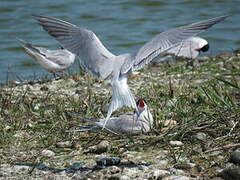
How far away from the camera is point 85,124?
5.54m

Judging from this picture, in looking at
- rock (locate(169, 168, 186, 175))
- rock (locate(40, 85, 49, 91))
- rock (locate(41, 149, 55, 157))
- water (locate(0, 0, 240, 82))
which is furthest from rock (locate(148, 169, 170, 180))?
water (locate(0, 0, 240, 82))

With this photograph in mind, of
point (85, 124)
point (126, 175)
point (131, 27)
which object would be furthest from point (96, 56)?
point (131, 27)

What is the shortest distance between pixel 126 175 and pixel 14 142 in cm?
119

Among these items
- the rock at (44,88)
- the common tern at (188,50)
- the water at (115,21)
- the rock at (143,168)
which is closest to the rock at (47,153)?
the rock at (143,168)

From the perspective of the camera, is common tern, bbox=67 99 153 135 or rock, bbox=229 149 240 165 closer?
rock, bbox=229 149 240 165

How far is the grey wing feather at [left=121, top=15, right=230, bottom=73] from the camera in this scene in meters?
5.12

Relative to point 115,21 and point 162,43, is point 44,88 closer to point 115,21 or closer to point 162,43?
point 162,43

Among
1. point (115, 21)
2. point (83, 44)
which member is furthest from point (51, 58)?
point (115, 21)

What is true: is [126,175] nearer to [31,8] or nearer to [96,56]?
[96,56]

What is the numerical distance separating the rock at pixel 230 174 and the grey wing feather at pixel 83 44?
1545mm

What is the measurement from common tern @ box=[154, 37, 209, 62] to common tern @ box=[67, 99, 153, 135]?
11.4 ft

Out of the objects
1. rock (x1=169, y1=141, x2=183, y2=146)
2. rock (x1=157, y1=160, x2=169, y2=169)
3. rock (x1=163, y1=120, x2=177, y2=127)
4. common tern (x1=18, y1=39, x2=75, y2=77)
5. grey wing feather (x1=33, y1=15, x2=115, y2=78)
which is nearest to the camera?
rock (x1=157, y1=160, x2=169, y2=169)

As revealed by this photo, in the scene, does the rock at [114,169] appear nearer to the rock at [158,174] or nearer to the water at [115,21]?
the rock at [158,174]

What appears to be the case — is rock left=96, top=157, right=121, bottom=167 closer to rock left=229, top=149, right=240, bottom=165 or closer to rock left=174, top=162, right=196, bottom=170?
rock left=174, top=162, right=196, bottom=170
